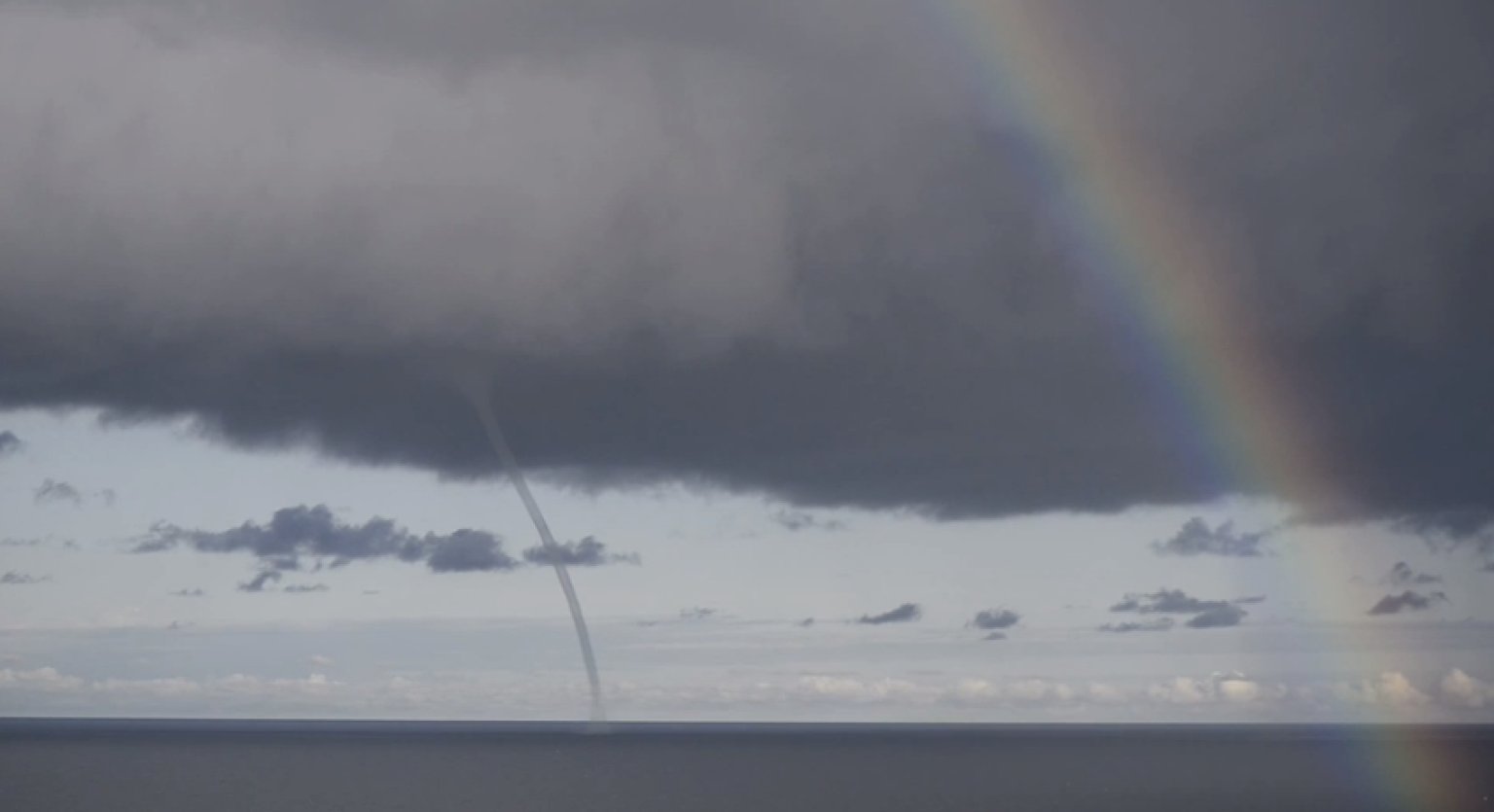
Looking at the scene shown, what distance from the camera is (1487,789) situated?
178125 millimetres

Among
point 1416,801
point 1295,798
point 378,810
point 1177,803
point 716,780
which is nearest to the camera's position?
point 378,810

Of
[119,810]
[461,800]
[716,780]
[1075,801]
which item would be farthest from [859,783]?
[119,810]

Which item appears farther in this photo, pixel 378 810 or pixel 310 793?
pixel 310 793

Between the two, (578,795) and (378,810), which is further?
(578,795)

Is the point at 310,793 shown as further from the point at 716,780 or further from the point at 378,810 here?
the point at 716,780

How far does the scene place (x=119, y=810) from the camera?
137 meters

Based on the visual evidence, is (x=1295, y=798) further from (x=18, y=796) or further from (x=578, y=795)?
(x=18, y=796)

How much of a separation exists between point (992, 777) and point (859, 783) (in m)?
21.6

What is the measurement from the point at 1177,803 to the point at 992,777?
51445 mm

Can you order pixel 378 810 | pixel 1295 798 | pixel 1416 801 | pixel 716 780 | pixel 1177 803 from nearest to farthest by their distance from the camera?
1. pixel 378 810
2. pixel 1177 803
3. pixel 1295 798
4. pixel 1416 801
5. pixel 716 780

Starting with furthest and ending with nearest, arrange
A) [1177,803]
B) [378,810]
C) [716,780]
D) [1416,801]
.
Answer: [716,780]
[1416,801]
[1177,803]
[378,810]

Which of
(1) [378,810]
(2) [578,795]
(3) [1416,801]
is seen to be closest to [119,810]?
(1) [378,810]

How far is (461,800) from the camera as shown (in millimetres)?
152250

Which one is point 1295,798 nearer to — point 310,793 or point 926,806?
point 926,806
